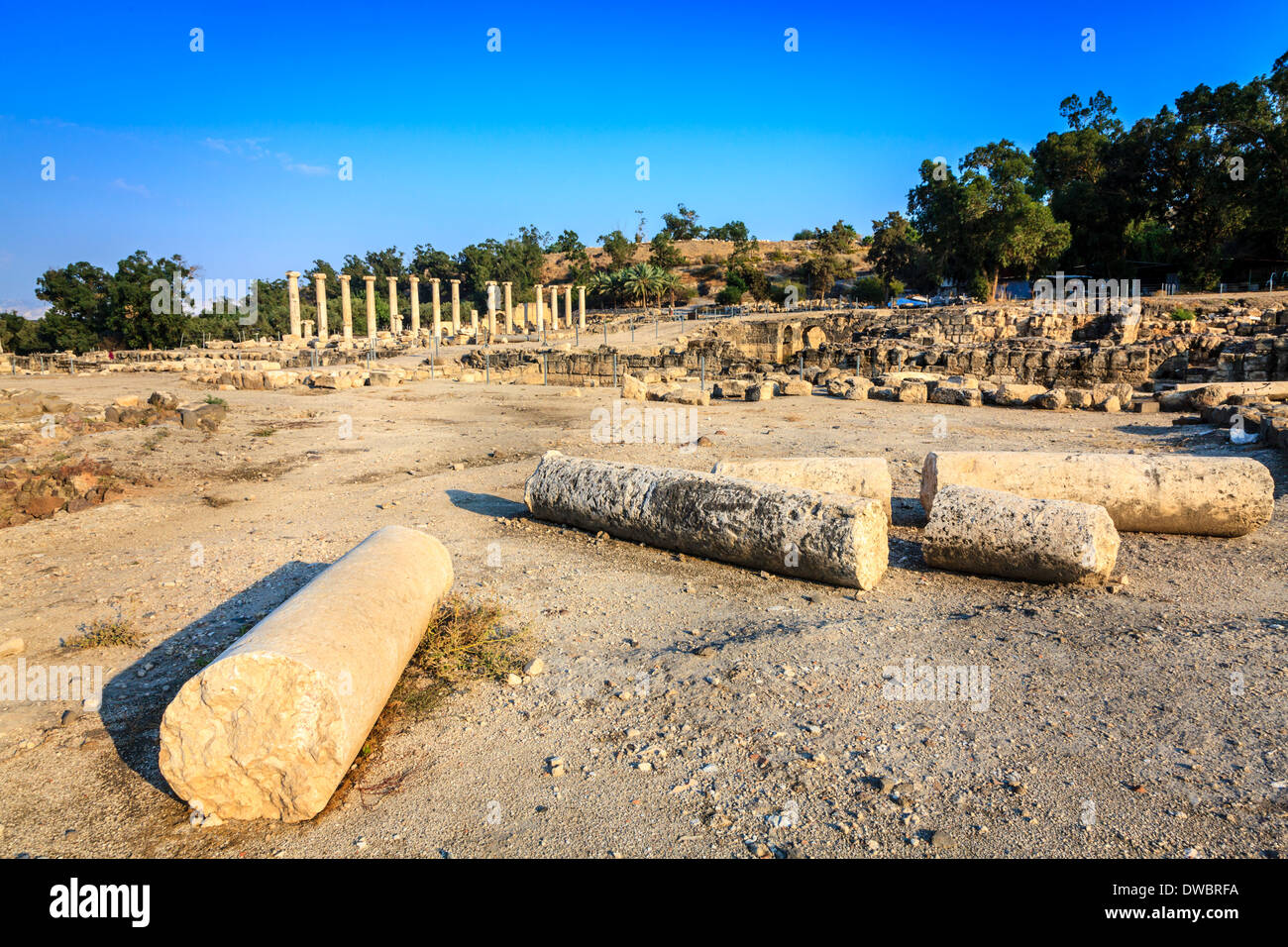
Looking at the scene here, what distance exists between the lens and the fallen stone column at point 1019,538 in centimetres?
545

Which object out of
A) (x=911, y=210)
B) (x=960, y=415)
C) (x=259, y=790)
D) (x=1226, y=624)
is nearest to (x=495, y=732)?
(x=259, y=790)

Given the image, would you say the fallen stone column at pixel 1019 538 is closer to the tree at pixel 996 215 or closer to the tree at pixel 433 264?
the tree at pixel 996 215

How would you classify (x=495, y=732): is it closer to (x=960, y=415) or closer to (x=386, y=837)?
(x=386, y=837)

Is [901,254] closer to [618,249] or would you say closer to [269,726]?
[618,249]

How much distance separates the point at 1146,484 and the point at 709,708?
523cm

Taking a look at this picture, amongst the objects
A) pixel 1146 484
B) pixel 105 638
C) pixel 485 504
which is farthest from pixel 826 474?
pixel 105 638

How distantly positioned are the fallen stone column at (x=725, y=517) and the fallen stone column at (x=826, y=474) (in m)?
0.86

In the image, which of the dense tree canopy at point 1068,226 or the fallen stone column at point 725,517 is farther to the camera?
the dense tree canopy at point 1068,226

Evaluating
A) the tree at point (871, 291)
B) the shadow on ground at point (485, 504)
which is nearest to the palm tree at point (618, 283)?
the tree at point (871, 291)

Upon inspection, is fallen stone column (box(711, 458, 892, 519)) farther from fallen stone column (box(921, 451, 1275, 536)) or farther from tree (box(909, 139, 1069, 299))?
tree (box(909, 139, 1069, 299))

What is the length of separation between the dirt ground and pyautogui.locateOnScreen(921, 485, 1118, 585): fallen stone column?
0.65 feet

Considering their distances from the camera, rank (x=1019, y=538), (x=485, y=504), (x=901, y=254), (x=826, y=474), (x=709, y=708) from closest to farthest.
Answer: (x=709, y=708) < (x=1019, y=538) < (x=826, y=474) < (x=485, y=504) < (x=901, y=254)

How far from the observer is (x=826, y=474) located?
722 cm
